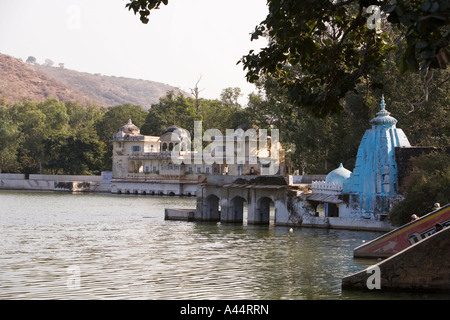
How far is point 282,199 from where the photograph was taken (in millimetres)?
34781

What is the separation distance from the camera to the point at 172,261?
2180cm

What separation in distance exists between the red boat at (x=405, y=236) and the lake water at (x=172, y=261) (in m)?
0.37

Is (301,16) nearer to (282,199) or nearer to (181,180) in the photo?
(282,199)

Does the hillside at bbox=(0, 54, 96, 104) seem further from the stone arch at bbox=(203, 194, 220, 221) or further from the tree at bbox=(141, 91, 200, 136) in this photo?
the stone arch at bbox=(203, 194, 220, 221)

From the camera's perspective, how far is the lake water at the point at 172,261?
16609 mm

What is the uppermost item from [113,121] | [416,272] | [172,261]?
[113,121]

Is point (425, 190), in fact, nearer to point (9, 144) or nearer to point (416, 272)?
point (416, 272)

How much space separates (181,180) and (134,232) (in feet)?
133

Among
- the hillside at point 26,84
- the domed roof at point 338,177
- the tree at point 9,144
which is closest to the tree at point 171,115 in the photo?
the tree at point 9,144

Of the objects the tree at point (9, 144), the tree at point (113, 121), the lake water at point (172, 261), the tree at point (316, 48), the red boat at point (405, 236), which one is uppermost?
the tree at point (113, 121)

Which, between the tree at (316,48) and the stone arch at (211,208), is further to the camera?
the stone arch at (211,208)

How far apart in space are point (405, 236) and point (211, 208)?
1810 cm

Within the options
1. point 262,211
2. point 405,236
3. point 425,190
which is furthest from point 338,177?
point 405,236

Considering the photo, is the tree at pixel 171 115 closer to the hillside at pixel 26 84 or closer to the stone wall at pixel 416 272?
the stone wall at pixel 416 272
